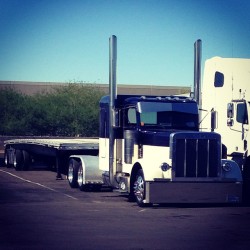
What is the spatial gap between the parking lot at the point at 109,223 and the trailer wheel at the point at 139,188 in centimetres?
17

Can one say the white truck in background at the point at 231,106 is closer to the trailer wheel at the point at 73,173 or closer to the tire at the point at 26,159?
the trailer wheel at the point at 73,173

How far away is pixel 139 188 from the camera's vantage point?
17.8m

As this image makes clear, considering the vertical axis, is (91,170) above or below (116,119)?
below

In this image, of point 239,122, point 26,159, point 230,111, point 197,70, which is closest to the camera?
point 230,111

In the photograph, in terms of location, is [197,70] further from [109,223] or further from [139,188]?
[109,223]

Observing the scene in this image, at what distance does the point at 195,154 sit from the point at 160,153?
0.79m

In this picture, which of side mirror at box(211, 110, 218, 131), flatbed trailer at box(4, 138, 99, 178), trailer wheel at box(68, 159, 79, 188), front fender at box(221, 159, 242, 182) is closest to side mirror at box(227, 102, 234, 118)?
side mirror at box(211, 110, 218, 131)

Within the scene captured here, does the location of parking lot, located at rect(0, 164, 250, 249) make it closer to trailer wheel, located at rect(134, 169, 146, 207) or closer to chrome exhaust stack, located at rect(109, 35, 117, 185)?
trailer wheel, located at rect(134, 169, 146, 207)

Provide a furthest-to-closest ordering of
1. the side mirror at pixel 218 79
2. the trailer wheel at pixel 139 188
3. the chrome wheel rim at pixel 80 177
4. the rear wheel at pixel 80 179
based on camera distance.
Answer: the chrome wheel rim at pixel 80 177
the rear wheel at pixel 80 179
the side mirror at pixel 218 79
the trailer wheel at pixel 139 188

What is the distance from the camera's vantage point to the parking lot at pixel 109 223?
11836 mm

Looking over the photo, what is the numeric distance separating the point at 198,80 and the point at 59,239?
9080 millimetres

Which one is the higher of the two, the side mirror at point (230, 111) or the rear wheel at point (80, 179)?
the side mirror at point (230, 111)

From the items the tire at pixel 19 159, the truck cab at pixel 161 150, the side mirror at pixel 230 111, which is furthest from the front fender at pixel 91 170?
the tire at pixel 19 159

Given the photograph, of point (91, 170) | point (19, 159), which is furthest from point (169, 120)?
point (19, 159)
